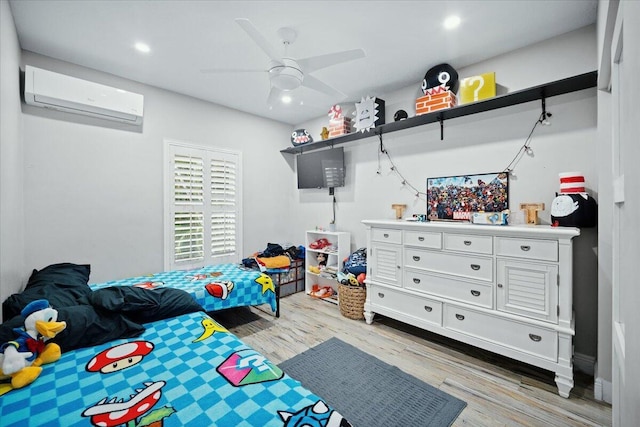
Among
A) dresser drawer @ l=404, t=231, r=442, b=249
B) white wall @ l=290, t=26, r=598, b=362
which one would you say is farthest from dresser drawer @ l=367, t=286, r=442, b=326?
white wall @ l=290, t=26, r=598, b=362

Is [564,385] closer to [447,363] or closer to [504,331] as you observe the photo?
[504,331]

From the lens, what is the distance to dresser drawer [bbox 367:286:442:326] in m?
2.61

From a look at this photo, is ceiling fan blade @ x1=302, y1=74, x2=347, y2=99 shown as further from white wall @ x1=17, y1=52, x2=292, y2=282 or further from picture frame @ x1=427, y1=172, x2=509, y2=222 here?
white wall @ x1=17, y1=52, x2=292, y2=282

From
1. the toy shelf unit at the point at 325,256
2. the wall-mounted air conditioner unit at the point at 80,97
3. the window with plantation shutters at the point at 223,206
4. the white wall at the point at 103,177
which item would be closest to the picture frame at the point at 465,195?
the toy shelf unit at the point at 325,256

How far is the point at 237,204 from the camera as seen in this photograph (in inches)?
162

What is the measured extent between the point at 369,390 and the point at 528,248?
1593 mm

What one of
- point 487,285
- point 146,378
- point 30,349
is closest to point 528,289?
point 487,285

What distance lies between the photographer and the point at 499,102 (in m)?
2.53

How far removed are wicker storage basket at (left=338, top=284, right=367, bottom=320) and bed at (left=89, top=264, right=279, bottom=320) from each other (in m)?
0.82

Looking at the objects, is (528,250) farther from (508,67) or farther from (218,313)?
(218,313)

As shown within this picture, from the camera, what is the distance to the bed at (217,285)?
8.86 feet

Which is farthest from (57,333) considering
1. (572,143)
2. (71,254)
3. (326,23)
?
(572,143)

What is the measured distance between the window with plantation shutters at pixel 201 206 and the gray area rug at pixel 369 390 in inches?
79.8

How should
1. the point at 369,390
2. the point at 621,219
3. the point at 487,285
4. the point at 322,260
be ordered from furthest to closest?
1. the point at 322,260
2. the point at 487,285
3. the point at 369,390
4. the point at 621,219
